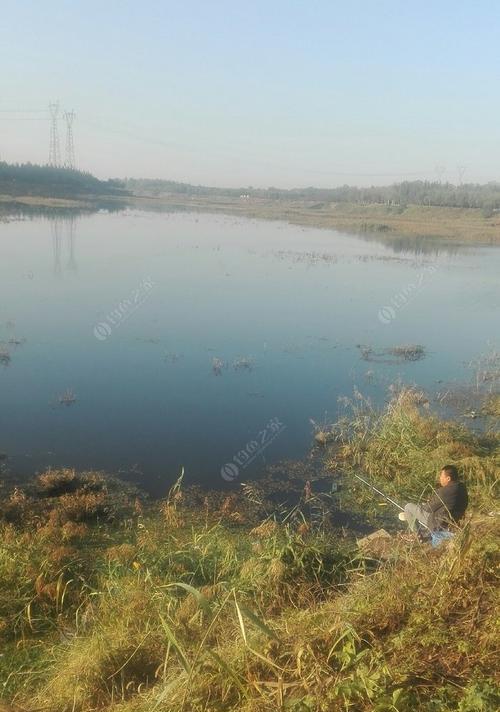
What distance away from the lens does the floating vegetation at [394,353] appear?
12.0 metres

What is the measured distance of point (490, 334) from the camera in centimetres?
1477

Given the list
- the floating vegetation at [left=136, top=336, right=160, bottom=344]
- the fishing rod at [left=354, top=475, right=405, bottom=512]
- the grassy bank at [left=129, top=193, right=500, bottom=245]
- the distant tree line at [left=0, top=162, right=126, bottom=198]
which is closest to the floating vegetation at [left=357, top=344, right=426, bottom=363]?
the floating vegetation at [left=136, top=336, right=160, bottom=344]

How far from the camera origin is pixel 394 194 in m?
95.9

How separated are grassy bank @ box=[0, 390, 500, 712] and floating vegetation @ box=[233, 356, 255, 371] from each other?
4468 millimetres

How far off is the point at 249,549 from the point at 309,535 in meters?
0.86

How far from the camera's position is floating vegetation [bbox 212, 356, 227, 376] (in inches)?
415

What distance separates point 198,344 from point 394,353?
4467 millimetres

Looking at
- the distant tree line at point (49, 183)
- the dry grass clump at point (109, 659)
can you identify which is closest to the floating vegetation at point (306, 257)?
the dry grass clump at point (109, 659)

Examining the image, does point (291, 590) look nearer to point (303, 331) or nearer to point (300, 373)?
point (300, 373)

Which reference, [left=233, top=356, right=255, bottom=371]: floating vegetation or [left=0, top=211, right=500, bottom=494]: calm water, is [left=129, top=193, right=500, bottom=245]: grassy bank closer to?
[left=0, top=211, right=500, bottom=494]: calm water

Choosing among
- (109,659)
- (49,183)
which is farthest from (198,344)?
(49,183)

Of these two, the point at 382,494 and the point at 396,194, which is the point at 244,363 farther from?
the point at 396,194

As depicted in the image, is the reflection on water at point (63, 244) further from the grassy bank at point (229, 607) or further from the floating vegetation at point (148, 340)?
the grassy bank at point (229, 607)

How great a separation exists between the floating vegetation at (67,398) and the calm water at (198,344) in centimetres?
3
